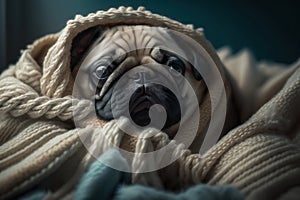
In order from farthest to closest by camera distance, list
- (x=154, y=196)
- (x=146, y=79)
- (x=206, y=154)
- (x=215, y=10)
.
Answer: (x=215, y=10) < (x=146, y=79) < (x=206, y=154) < (x=154, y=196)

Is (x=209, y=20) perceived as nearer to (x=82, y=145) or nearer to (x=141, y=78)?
(x=141, y=78)

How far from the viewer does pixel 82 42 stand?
29.8 inches

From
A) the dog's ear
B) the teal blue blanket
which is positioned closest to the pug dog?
the dog's ear

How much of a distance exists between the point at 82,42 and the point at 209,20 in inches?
13.9

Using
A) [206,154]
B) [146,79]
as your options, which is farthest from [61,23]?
[206,154]

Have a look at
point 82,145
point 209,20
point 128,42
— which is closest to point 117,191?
point 82,145

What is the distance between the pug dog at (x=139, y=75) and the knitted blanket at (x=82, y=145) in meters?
0.03

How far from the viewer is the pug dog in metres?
0.71

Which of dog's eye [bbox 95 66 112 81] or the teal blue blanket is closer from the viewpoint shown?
the teal blue blanket

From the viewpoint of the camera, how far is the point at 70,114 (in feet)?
2.13

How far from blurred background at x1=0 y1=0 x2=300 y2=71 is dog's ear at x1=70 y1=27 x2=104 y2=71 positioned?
0.04 m

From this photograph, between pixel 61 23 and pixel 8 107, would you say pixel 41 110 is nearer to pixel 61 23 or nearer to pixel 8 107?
pixel 8 107

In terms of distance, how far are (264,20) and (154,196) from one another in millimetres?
668

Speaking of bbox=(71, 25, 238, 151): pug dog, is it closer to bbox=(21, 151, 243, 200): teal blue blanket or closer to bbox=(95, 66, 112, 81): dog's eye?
bbox=(95, 66, 112, 81): dog's eye
